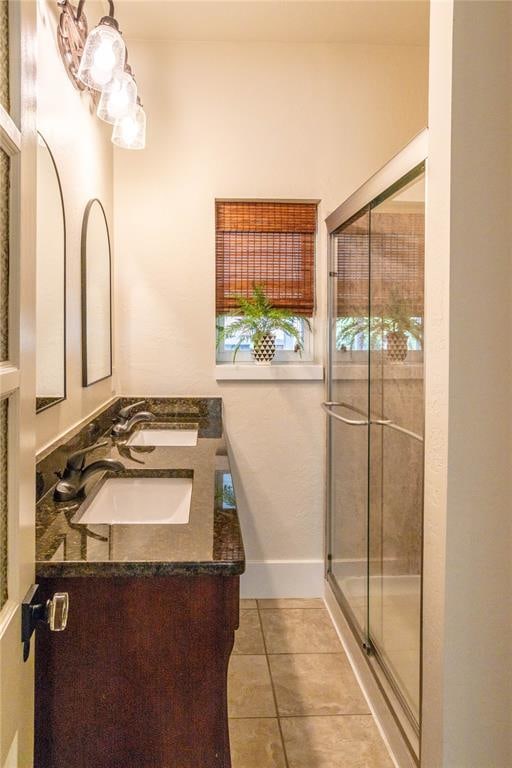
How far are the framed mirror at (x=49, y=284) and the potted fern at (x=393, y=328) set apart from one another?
1.02 m

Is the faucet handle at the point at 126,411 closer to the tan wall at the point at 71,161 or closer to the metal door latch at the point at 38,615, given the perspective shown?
the tan wall at the point at 71,161

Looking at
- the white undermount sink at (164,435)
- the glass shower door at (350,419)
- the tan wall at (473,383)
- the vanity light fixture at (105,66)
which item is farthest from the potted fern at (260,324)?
the tan wall at (473,383)

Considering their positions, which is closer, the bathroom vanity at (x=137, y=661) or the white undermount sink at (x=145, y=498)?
the bathroom vanity at (x=137, y=661)

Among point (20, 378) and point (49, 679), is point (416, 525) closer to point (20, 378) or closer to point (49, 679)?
point (49, 679)

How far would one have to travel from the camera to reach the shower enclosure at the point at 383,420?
1594 mm

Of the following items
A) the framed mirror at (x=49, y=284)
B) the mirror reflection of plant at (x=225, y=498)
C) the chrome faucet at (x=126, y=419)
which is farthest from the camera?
the chrome faucet at (x=126, y=419)

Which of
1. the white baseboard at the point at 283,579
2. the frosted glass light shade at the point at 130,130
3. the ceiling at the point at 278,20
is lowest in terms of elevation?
the white baseboard at the point at 283,579

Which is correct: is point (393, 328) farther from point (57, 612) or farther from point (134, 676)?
point (57, 612)

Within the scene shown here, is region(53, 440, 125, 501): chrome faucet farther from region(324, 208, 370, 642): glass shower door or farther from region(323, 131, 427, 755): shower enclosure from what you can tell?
region(324, 208, 370, 642): glass shower door

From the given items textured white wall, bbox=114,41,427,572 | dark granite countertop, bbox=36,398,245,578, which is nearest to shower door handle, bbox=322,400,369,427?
textured white wall, bbox=114,41,427,572

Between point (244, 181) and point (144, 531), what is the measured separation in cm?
204

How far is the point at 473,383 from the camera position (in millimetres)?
1238

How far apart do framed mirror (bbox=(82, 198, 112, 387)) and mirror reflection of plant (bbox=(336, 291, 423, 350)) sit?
3.34 ft

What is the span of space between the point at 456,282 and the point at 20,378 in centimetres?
89
